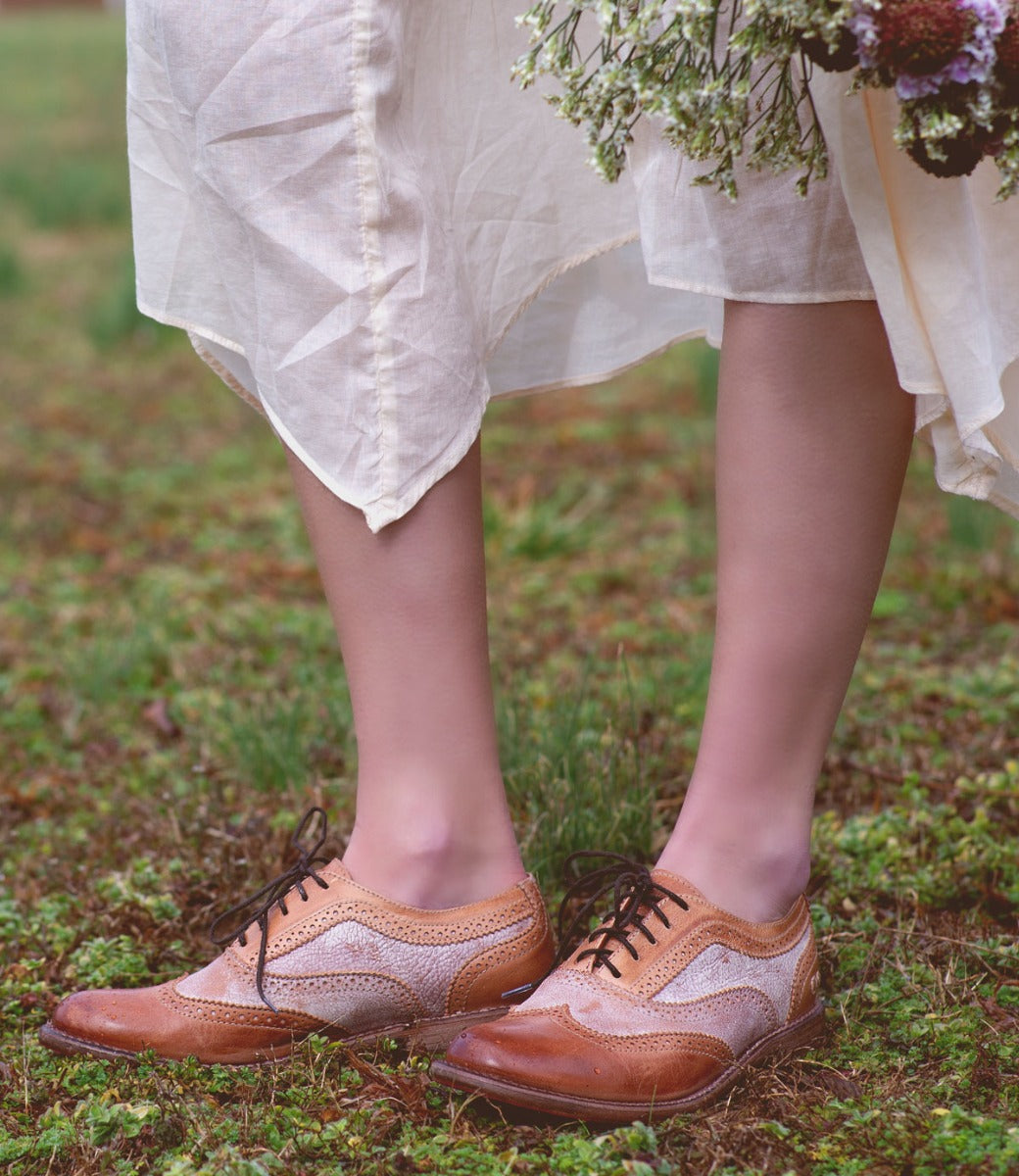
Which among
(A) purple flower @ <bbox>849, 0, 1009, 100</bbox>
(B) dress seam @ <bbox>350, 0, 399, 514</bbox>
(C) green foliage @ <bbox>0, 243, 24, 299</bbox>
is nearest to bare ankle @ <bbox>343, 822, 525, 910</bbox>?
(B) dress seam @ <bbox>350, 0, 399, 514</bbox>

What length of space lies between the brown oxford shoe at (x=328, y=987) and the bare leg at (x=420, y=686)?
1.2 inches

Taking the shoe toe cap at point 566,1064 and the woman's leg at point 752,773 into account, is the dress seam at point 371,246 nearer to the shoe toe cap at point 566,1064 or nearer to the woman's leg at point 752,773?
the woman's leg at point 752,773

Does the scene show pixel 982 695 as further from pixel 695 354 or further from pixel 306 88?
pixel 695 354

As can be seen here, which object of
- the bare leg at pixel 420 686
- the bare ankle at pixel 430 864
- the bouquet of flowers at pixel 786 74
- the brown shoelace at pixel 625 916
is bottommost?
the brown shoelace at pixel 625 916

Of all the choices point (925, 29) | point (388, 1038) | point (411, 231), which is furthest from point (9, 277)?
point (925, 29)

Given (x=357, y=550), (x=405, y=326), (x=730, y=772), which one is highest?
(x=405, y=326)

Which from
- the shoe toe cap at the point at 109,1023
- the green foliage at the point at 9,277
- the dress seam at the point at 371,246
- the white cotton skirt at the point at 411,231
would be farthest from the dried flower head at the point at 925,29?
the green foliage at the point at 9,277

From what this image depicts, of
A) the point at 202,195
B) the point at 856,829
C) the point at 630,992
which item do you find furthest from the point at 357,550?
the point at 856,829

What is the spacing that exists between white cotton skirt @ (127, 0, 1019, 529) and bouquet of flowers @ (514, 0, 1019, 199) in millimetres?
63

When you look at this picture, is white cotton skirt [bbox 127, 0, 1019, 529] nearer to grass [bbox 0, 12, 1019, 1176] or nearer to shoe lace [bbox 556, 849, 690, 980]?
shoe lace [bbox 556, 849, 690, 980]

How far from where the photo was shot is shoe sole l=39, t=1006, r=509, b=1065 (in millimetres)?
1319

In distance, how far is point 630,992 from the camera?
1.24 meters

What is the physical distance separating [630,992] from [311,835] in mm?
731

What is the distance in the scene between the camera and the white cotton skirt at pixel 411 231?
1.14 metres
